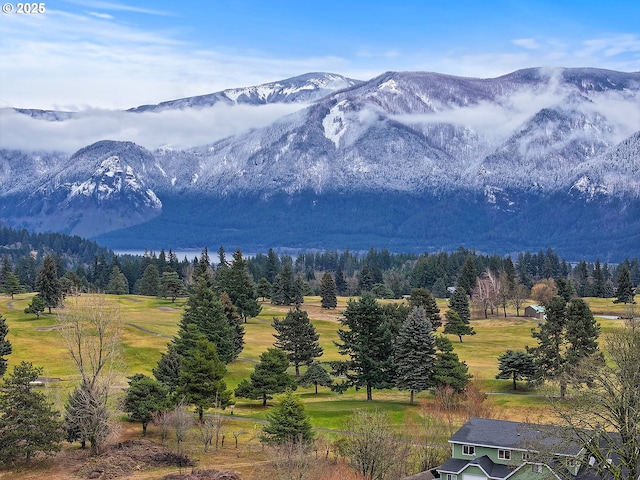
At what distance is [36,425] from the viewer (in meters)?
61.2

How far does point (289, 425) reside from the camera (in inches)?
2441

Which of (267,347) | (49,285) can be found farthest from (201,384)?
(49,285)

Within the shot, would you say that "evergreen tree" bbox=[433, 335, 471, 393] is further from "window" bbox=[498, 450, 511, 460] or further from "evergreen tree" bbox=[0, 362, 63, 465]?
"evergreen tree" bbox=[0, 362, 63, 465]

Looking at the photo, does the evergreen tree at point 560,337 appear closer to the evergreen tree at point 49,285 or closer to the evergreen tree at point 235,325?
the evergreen tree at point 235,325

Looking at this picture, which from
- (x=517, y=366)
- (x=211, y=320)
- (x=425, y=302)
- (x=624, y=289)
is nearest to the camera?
(x=517, y=366)

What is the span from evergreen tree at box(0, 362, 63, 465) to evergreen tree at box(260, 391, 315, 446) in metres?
17.0

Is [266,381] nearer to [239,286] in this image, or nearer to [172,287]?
[239,286]

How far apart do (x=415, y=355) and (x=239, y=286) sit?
5600 cm

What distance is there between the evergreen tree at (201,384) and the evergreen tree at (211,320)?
22.3m

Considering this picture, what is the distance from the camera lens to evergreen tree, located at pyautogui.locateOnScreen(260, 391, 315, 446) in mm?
61438

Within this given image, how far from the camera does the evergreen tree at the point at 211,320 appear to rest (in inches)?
3848

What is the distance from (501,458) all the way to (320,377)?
117 ft

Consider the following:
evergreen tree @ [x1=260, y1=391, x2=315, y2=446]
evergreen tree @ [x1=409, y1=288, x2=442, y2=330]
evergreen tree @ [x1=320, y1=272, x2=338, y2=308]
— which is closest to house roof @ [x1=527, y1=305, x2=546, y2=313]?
evergreen tree @ [x1=409, y1=288, x2=442, y2=330]

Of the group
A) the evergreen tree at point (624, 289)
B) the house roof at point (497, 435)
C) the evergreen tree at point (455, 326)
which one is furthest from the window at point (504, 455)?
the evergreen tree at point (624, 289)
